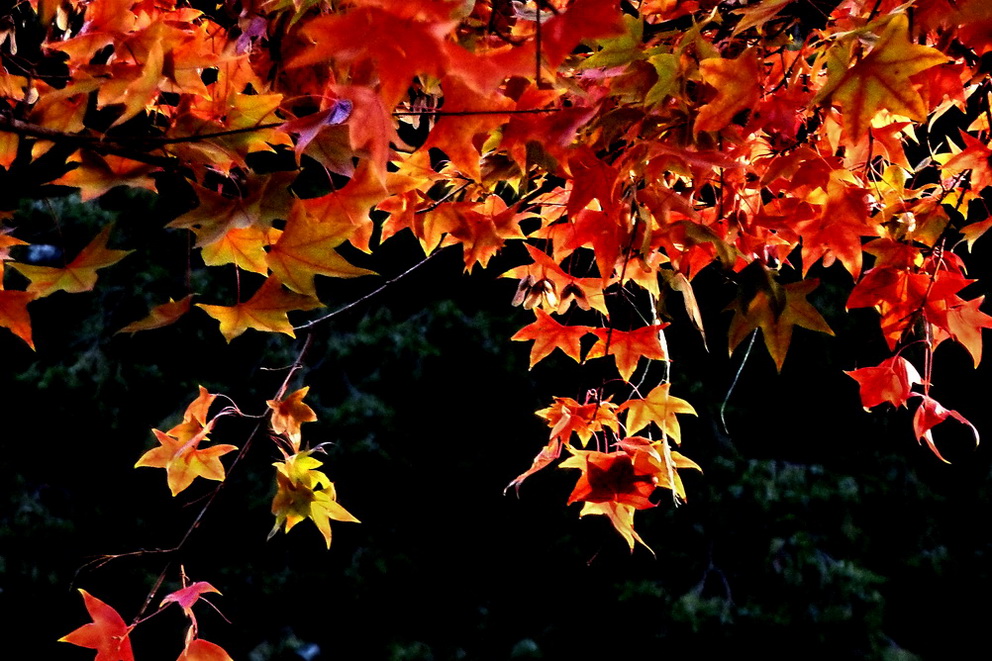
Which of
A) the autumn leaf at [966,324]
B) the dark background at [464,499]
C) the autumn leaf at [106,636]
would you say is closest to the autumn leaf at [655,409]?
the autumn leaf at [966,324]

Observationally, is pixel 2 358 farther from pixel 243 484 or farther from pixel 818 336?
pixel 818 336

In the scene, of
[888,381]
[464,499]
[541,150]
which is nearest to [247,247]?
[541,150]

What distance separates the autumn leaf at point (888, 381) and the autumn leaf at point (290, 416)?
0.77m

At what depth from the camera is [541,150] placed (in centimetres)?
75

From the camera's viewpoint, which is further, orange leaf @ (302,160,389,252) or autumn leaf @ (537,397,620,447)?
autumn leaf @ (537,397,620,447)

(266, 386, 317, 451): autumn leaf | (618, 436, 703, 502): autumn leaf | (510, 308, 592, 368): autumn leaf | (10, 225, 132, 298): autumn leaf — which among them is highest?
(10, 225, 132, 298): autumn leaf

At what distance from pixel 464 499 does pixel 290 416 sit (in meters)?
1.58

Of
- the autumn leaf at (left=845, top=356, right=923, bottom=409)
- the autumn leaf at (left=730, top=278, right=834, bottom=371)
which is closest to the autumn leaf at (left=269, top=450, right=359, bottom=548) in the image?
the autumn leaf at (left=730, top=278, right=834, bottom=371)

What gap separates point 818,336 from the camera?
8.65 feet

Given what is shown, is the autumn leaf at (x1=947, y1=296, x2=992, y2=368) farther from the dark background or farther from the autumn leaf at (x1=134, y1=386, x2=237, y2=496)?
the dark background

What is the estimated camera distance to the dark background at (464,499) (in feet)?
7.87

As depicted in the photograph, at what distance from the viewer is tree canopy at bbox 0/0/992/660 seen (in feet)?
2.08

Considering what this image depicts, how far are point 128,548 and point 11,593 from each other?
40 centimetres

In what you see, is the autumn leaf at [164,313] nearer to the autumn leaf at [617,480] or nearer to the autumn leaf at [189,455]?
the autumn leaf at [189,455]
